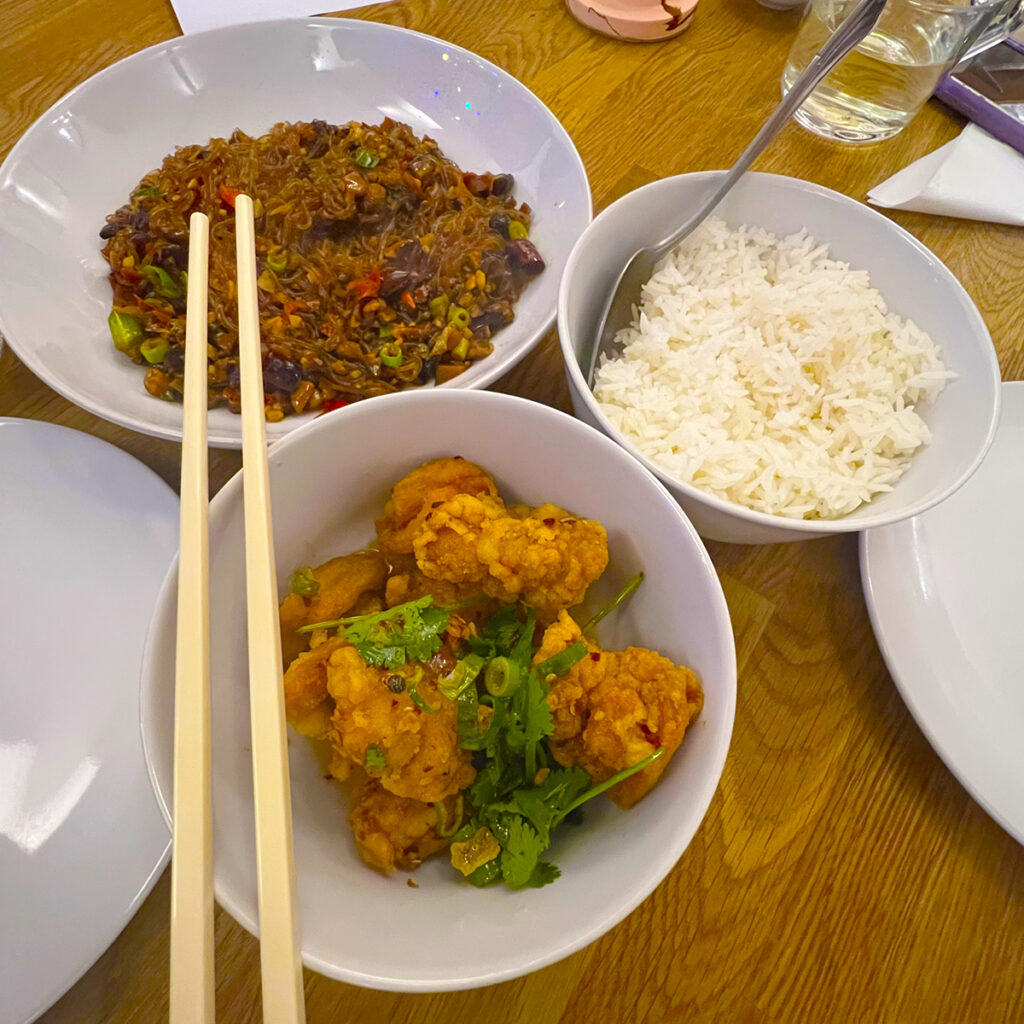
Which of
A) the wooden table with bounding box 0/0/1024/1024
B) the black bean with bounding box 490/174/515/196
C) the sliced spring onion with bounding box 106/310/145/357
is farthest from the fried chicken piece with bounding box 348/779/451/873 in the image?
the black bean with bounding box 490/174/515/196

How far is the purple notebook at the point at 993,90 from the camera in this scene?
158 cm

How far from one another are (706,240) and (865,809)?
37.9 inches

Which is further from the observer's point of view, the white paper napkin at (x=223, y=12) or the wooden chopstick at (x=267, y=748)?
the white paper napkin at (x=223, y=12)

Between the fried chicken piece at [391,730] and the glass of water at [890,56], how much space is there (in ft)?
5.40

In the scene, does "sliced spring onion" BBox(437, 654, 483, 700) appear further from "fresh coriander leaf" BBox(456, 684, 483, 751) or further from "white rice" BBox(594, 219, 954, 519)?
"white rice" BBox(594, 219, 954, 519)

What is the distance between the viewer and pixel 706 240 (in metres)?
1.24

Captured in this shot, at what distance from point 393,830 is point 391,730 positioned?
5.1 inches

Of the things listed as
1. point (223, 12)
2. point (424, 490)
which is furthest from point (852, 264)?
point (223, 12)

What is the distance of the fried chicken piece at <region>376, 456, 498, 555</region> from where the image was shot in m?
0.92

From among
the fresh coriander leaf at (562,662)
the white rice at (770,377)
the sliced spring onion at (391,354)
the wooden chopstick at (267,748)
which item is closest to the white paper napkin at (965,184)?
the white rice at (770,377)

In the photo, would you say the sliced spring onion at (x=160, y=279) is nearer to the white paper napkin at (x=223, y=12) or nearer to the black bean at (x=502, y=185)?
the black bean at (x=502, y=185)

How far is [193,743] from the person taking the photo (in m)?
0.63

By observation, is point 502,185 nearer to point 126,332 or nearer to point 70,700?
point 126,332

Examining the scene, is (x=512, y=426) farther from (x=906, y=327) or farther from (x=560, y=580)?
(x=906, y=327)
